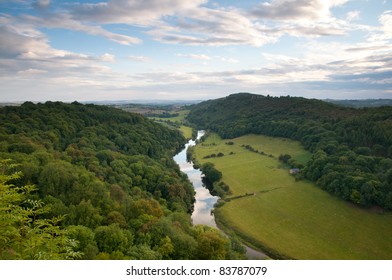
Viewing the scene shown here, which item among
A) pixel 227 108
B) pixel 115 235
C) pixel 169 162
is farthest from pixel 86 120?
pixel 227 108

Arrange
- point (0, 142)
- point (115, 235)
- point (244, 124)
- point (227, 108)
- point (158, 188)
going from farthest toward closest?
1. point (227, 108)
2. point (244, 124)
3. point (158, 188)
4. point (0, 142)
5. point (115, 235)

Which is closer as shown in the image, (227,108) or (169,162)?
(169,162)

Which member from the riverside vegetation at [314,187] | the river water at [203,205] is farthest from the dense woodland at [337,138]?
the river water at [203,205]

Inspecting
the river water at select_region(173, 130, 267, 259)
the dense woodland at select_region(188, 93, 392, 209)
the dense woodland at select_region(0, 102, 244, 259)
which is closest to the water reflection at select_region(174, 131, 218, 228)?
the river water at select_region(173, 130, 267, 259)

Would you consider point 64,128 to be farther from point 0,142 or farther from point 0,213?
point 0,213

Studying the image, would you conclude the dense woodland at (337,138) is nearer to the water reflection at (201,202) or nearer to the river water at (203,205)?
the river water at (203,205)

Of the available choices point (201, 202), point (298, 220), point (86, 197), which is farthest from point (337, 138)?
point (86, 197)

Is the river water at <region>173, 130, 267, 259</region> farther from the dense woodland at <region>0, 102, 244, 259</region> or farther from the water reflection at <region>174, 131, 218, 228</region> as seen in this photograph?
the dense woodland at <region>0, 102, 244, 259</region>

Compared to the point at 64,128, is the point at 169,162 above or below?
below
